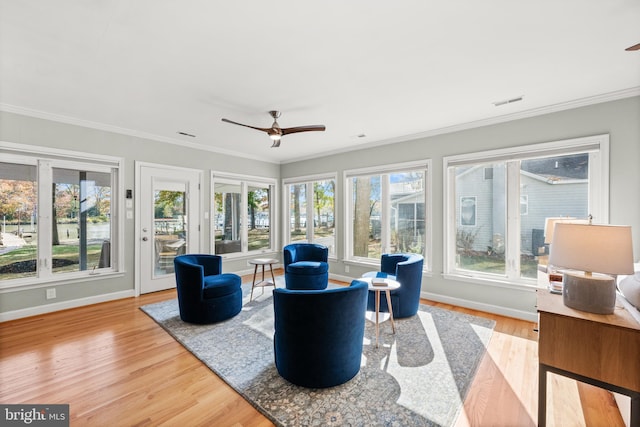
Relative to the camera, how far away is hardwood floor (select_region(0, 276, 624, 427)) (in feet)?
5.97

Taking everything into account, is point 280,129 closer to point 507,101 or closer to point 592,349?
point 507,101

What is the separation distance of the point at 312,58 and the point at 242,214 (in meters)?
4.15

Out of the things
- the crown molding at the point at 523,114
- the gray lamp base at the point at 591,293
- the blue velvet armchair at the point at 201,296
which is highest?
the crown molding at the point at 523,114

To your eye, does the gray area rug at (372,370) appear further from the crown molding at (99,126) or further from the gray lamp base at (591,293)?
the crown molding at (99,126)

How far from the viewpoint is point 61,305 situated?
3.70 meters

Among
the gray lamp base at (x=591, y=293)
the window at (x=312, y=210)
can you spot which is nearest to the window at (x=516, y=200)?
the gray lamp base at (x=591, y=293)

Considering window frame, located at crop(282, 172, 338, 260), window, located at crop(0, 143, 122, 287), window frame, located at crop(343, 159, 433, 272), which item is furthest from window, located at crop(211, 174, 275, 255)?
window frame, located at crop(343, 159, 433, 272)

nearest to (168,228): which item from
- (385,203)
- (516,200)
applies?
(385,203)

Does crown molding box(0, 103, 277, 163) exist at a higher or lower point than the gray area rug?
higher

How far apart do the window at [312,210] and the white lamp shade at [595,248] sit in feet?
13.5

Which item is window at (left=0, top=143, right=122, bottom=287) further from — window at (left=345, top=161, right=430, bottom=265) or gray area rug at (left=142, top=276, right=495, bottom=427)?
window at (left=345, top=161, right=430, bottom=265)

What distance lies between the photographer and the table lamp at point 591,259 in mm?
1497

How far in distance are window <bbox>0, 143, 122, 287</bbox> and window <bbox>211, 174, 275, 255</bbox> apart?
5.45 feet

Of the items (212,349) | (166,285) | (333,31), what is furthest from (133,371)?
(333,31)
